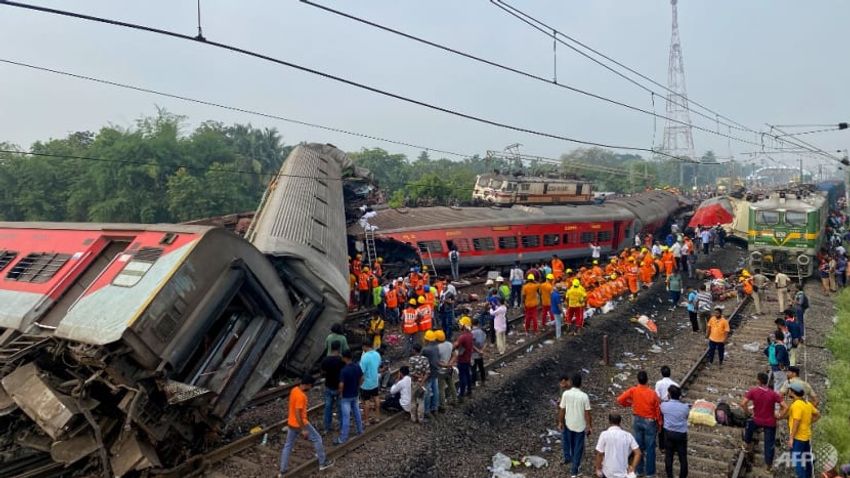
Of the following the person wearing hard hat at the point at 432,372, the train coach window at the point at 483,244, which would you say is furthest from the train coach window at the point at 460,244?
the person wearing hard hat at the point at 432,372

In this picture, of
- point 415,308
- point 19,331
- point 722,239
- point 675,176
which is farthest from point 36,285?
point 675,176

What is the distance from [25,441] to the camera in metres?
6.84

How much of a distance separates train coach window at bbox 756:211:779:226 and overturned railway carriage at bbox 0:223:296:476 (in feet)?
59.2

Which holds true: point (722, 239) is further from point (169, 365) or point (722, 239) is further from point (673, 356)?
point (169, 365)

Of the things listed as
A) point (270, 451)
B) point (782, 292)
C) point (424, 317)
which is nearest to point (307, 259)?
point (270, 451)

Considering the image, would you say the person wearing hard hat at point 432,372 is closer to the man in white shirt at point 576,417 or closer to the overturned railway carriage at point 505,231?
the man in white shirt at point 576,417

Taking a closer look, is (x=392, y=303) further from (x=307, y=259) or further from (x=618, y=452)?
(x=618, y=452)

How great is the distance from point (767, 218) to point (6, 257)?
2155cm

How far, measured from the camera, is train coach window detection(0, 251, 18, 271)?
29.7 feet

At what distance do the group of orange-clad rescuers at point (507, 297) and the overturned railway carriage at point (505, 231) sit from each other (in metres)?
1.76

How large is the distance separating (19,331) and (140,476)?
7.79 feet

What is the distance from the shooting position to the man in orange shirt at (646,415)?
725cm

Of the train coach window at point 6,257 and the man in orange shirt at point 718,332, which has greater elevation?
the train coach window at point 6,257

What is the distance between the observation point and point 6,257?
9.23 metres
